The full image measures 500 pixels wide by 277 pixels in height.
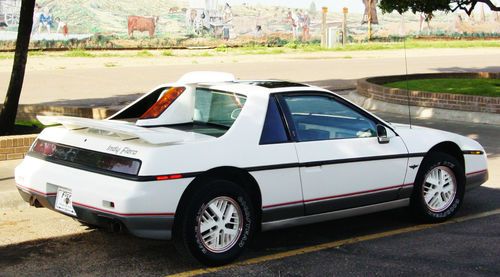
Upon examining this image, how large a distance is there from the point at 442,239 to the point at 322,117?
1.48 m

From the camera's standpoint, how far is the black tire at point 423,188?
7.25 meters

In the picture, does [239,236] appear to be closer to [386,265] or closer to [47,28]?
[386,265]

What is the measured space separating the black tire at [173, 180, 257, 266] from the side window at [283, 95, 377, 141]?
82 cm

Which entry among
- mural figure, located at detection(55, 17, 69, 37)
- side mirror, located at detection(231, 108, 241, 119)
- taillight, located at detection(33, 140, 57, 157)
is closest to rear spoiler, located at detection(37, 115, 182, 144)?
taillight, located at detection(33, 140, 57, 157)

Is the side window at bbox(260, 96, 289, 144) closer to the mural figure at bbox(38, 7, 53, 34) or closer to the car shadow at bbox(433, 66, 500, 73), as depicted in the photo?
the car shadow at bbox(433, 66, 500, 73)

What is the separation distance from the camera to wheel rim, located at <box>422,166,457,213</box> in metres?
7.34

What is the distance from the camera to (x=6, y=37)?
50.2m

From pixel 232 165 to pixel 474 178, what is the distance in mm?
2879

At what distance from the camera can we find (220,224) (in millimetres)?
5969

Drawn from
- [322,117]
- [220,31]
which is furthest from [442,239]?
[220,31]

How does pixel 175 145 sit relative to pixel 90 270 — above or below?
above

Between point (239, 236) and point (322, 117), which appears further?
point (322, 117)

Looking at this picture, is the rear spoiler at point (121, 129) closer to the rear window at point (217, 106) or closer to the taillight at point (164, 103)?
the taillight at point (164, 103)

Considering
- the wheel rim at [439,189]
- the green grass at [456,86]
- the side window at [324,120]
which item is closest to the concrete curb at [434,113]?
the green grass at [456,86]
